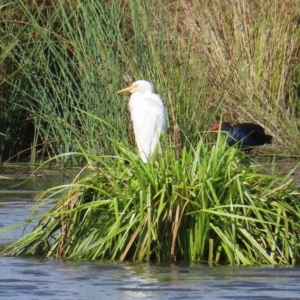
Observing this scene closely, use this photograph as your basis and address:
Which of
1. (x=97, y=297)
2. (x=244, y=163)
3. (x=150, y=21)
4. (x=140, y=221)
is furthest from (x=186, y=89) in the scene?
(x=97, y=297)

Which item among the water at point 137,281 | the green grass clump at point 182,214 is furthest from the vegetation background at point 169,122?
the water at point 137,281

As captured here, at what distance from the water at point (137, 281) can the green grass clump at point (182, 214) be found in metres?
0.14

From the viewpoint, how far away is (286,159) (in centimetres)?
1324

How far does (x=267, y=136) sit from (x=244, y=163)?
6764mm

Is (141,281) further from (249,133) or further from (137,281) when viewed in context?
(249,133)

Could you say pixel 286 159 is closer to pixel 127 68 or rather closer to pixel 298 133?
pixel 298 133

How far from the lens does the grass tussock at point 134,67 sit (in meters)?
10.2

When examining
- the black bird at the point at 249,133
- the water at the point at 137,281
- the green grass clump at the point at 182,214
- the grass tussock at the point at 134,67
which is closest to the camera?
the water at the point at 137,281

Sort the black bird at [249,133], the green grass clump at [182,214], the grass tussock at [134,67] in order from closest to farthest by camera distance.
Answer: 1. the green grass clump at [182,214]
2. the grass tussock at [134,67]
3. the black bird at [249,133]

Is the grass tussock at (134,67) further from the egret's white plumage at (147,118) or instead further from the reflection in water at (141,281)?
the reflection in water at (141,281)

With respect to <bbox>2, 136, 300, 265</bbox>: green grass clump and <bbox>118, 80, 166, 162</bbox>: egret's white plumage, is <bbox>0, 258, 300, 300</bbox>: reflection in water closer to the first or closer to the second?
<bbox>2, 136, 300, 265</bbox>: green grass clump

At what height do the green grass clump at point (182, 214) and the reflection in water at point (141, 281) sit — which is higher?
the green grass clump at point (182, 214)

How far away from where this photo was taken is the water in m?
5.52

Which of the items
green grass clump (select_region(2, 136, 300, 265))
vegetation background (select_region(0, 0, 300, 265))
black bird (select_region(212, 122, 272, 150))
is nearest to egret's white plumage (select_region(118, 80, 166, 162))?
vegetation background (select_region(0, 0, 300, 265))
